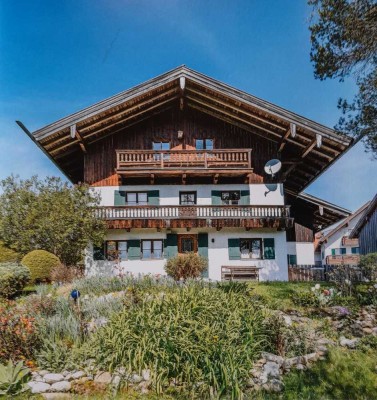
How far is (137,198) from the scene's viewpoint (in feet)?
67.5

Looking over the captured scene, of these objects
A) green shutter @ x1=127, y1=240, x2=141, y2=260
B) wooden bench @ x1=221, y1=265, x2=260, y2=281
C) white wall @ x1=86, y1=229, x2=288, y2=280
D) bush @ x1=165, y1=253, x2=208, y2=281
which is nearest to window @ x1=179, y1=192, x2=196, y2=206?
white wall @ x1=86, y1=229, x2=288, y2=280

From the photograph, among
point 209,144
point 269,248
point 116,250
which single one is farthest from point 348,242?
point 116,250

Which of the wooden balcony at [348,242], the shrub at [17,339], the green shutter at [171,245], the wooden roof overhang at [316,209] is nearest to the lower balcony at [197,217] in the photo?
the green shutter at [171,245]

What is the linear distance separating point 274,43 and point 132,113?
438 inches

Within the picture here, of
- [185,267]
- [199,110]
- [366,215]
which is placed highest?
[199,110]

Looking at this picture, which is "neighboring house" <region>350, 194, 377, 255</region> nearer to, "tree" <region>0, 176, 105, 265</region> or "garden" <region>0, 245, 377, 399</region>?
"garden" <region>0, 245, 377, 399</region>

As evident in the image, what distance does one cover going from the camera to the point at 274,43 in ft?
37.0

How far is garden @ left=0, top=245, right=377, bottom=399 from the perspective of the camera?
5.75m

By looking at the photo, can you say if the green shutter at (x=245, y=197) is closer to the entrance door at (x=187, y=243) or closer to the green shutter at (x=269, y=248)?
the green shutter at (x=269, y=248)

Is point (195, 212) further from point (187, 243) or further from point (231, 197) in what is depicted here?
point (231, 197)

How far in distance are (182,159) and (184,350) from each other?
600 inches

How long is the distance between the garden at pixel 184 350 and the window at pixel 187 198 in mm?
11903

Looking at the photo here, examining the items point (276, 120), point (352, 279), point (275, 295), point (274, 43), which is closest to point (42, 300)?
point (275, 295)

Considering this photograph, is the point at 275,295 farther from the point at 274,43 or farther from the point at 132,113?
the point at 132,113
